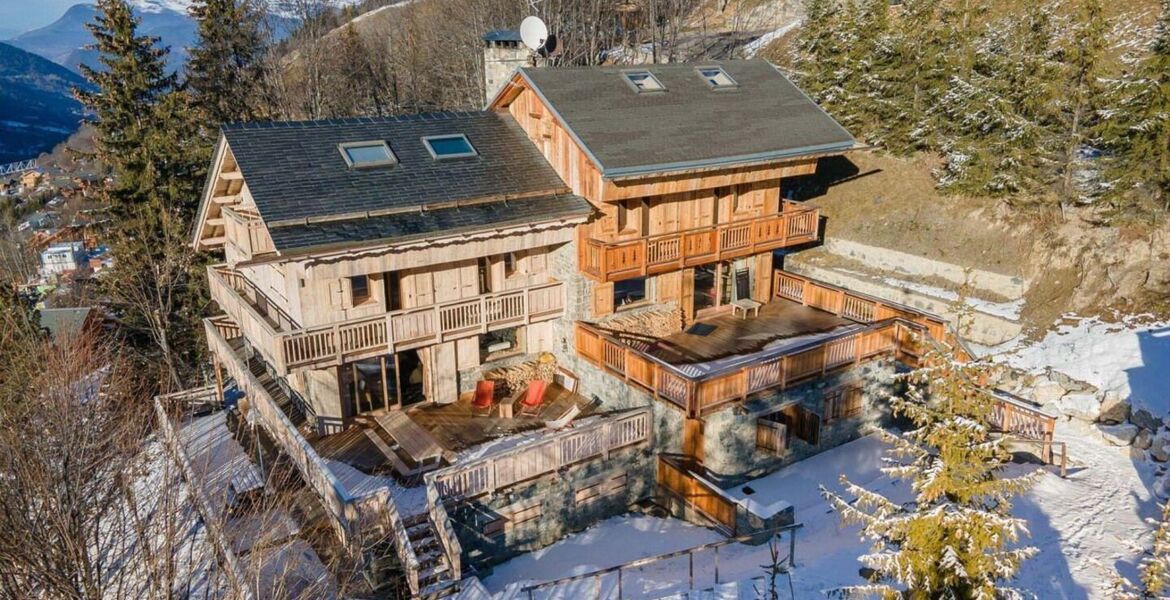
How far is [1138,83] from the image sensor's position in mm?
20438

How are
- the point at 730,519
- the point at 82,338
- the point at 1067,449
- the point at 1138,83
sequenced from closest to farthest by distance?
the point at 730,519
the point at 1067,449
the point at 1138,83
the point at 82,338

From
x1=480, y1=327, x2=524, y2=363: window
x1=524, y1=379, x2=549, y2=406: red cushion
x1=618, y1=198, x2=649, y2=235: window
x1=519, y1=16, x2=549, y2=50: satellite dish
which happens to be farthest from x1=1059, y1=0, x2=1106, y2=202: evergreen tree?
x1=480, y1=327, x2=524, y2=363: window

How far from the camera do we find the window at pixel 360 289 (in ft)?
58.1

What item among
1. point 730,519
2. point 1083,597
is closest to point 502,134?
point 730,519

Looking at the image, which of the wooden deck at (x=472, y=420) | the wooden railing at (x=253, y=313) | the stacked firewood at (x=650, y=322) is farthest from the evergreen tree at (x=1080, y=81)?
the wooden railing at (x=253, y=313)

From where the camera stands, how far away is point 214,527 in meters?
12.1

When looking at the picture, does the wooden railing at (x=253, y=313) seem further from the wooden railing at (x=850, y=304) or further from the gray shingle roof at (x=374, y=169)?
the wooden railing at (x=850, y=304)

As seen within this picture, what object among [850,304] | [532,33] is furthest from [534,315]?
[850,304]

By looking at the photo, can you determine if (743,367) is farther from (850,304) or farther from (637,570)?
(850,304)

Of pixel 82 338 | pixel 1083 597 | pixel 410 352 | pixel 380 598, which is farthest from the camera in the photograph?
pixel 82 338

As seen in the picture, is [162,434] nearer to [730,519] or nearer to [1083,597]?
[730,519]

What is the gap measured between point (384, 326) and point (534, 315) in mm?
4099

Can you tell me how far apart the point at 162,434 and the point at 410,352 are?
7166 mm

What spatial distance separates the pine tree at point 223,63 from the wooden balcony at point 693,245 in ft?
104
